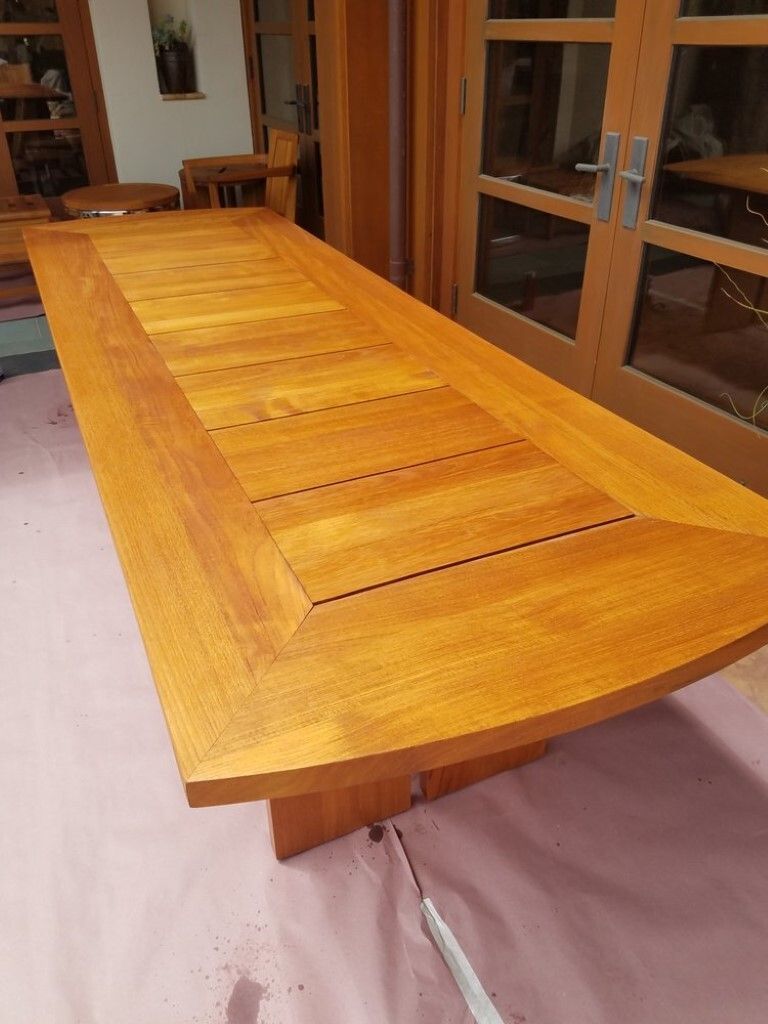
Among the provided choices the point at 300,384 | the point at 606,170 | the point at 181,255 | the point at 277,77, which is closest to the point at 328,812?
the point at 300,384

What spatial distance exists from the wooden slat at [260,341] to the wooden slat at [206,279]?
277 mm

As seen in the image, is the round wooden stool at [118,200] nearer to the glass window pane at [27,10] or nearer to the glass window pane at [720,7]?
the glass window pane at [27,10]

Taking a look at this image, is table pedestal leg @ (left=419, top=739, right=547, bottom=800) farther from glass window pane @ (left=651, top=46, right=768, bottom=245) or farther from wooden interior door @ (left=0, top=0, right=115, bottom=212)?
wooden interior door @ (left=0, top=0, right=115, bottom=212)

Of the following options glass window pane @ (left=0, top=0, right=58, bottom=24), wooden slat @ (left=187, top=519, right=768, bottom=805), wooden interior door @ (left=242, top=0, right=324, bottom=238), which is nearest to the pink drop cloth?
wooden slat @ (left=187, top=519, right=768, bottom=805)

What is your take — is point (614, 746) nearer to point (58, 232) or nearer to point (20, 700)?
point (20, 700)

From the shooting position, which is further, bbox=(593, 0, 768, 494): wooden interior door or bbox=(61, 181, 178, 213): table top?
bbox=(61, 181, 178, 213): table top

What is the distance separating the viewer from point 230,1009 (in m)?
1.13

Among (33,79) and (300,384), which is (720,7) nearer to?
(300,384)

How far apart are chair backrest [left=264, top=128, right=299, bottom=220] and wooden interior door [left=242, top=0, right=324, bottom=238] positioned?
28 cm

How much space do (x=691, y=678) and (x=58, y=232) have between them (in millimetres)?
→ 2313

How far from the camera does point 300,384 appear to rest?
1.40m

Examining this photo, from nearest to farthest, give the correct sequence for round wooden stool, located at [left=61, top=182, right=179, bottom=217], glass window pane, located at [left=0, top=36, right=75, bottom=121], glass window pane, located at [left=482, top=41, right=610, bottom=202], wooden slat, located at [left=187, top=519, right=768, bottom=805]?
wooden slat, located at [left=187, top=519, right=768, bottom=805], glass window pane, located at [left=482, top=41, right=610, bottom=202], round wooden stool, located at [left=61, top=182, right=179, bottom=217], glass window pane, located at [left=0, top=36, right=75, bottom=121]

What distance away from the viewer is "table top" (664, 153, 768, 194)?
201 centimetres

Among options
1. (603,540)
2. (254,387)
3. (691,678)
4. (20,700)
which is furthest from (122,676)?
(691,678)
